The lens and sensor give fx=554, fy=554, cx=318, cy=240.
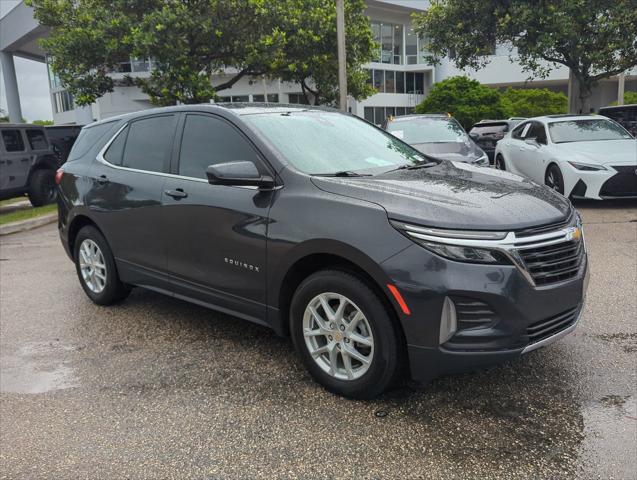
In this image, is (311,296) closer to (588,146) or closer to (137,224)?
(137,224)

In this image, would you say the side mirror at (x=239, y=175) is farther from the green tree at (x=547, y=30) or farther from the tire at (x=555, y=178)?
the green tree at (x=547, y=30)

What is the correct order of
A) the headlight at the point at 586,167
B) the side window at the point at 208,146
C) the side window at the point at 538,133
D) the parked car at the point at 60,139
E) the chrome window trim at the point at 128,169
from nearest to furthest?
the chrome window trim at the point at 128,169, the side window at the point at 208,146, the headlight at the point at 586,167, the side window at the point at 538,133, the parked car at the point at 60,139

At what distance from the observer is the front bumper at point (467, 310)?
2.71 metres

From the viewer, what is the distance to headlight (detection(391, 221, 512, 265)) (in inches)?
108

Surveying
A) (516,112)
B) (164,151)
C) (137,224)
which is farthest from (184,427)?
(516,112)

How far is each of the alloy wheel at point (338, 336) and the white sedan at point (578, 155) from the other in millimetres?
6752

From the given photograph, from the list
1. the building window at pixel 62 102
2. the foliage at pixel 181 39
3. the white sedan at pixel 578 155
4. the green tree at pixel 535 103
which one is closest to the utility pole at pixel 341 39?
the foliage at pixel 181 39

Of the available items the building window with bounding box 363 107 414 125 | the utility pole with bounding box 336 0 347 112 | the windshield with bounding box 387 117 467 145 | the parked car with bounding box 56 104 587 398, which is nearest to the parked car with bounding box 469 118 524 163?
the utility pole with bounding box 336 0 347 112

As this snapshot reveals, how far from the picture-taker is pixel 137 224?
4391mm

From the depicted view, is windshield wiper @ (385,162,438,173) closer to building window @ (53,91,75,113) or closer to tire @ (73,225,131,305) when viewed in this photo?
tire @ (73,225,131,305)

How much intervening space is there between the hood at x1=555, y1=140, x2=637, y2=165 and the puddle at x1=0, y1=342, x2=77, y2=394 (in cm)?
780

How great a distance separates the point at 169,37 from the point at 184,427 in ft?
44.6

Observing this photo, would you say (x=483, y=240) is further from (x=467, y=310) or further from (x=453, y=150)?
(x=453, y=150)

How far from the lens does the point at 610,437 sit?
2.75 metres
